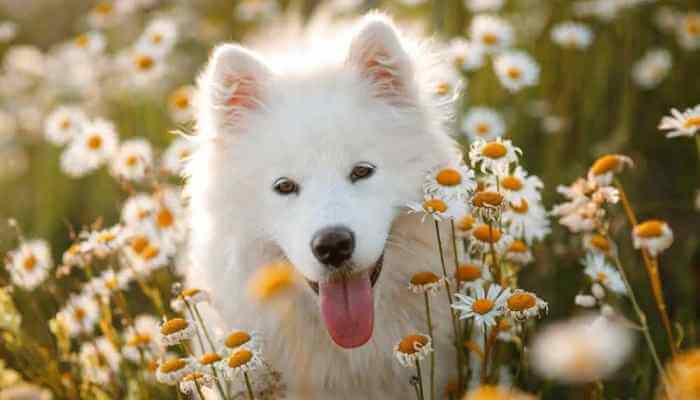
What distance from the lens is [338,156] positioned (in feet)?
8.24

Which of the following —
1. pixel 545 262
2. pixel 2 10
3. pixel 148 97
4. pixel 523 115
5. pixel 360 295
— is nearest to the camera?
pixel 360 295

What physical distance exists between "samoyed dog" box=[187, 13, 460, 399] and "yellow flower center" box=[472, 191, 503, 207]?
40 cm

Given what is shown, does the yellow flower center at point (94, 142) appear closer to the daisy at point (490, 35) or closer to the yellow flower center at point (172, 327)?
the yellow flower center at point (172, 327)

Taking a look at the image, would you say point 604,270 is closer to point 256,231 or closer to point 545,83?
point 256,231

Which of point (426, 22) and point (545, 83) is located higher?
point (426, 22)

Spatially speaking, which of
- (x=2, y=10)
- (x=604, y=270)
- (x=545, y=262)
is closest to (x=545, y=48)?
(x=545, y=262)

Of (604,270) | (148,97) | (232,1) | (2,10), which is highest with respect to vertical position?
(2,10)

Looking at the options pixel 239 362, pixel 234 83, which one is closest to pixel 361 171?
pixel 234 83

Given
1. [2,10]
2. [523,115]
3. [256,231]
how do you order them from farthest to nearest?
[2,10] → [523,115] → [256,231]

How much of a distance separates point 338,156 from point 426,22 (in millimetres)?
3502

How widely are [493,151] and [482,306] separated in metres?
0.51

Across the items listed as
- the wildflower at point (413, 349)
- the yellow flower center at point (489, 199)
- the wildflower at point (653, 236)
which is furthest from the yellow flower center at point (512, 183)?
the wildflower at point (413, 349)

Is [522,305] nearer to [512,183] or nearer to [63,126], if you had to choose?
[512,183]

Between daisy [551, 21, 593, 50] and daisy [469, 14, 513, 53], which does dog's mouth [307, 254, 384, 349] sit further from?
daisy [551, 21, 593, 50]
